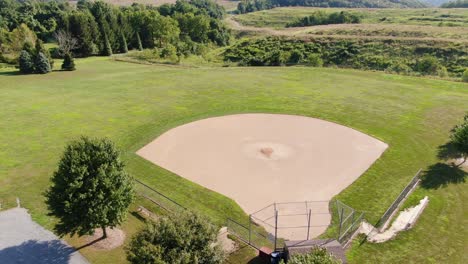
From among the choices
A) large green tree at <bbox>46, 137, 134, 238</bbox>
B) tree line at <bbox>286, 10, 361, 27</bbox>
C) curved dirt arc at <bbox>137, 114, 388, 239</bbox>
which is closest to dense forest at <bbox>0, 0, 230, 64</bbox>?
tree line at <bbox>286, 10, 361, 27</bbox>

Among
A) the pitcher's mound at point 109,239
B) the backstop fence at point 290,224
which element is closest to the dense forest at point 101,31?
the pitcher's mound at point 109,239

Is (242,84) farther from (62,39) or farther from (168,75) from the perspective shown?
(62,39)

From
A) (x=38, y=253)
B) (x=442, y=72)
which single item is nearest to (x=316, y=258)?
(x=38, y=253)

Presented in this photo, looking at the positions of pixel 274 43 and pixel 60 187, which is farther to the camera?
pixel 274 43

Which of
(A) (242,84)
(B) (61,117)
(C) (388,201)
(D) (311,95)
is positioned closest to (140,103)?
(B) (61,117)

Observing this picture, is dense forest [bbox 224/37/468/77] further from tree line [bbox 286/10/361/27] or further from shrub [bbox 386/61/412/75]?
tree line [bbox 286/10/361/27]

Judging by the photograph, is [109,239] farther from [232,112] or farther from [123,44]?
[123,44]
